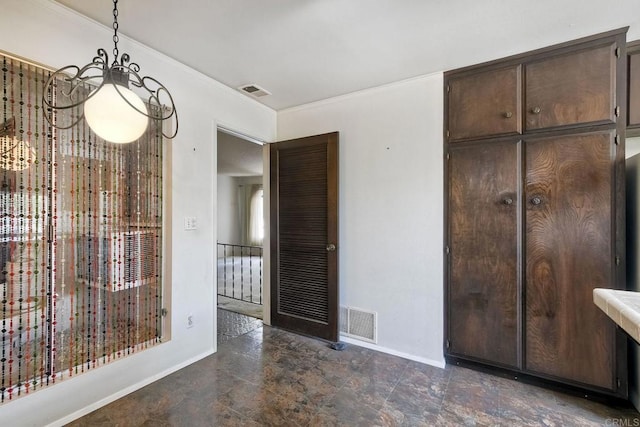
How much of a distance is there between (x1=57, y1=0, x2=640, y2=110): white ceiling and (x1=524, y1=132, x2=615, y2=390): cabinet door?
748mm

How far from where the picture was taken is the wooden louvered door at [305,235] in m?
2.93

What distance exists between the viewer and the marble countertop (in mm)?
976

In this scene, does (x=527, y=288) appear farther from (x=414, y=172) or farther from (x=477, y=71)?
(x=477, y=71)

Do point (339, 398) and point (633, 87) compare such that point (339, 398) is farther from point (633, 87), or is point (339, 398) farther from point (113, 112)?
point (633, 87)

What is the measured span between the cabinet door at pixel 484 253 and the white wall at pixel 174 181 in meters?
2.07

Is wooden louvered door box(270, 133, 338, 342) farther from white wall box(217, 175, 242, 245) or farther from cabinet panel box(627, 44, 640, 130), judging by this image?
white wall box(217, 175, 242, 245)

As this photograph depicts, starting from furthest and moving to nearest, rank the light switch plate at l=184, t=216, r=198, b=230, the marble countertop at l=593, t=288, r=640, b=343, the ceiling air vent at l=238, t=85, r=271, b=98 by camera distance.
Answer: the ceiling air vent at l=238, t=85, r=271, b=98, the light switch plate at l=184, t=216, r=198, b=230, the marble countertop at l=593, t=288, r=640, b=343

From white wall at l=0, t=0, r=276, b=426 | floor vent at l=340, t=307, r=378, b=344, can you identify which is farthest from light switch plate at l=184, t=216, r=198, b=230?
floor vent at l=340, t=307, r=378, b=344

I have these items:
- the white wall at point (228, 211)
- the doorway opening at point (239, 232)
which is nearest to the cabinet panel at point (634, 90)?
the doorway opening at point (239, 232)

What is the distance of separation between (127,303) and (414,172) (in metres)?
2.49

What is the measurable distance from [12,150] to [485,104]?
313 centimetres

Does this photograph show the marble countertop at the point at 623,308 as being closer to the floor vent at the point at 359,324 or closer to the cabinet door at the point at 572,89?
the cabinet door at the point at 572,89

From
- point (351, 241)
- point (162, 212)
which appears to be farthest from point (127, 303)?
point (351, 241)

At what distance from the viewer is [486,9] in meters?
1.76
